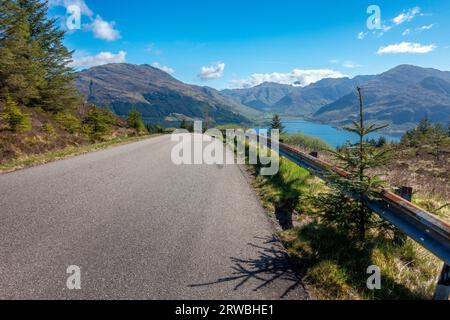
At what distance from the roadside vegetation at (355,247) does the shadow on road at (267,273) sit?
180 millimetres

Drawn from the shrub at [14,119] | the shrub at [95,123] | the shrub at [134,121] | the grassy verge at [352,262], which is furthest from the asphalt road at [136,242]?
the shrub at [134,121]

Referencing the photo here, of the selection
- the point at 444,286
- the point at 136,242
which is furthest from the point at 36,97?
the point at 444,286

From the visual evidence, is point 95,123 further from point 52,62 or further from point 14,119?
point 14,119

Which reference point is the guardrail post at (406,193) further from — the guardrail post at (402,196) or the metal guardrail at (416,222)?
the metal guardrail at (416,222)

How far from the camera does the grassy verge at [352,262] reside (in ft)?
11.4

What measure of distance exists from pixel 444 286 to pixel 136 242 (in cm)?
397

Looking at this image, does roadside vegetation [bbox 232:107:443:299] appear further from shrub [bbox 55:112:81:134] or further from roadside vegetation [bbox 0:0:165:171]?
shrub [bbox 55:112:81:134]

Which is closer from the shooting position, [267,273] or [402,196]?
[267,273]

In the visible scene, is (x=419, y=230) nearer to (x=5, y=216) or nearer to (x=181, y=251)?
(x=181, y=251)

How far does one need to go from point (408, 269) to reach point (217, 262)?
8.58 ft

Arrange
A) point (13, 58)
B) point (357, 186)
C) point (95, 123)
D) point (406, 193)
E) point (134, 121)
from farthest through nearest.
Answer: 1. point (134, 121)
2. point (95, 123)
3. point (13, 58)
4. point (357, 186)
5. point (406, 193)

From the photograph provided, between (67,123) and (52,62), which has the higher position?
(52,62)

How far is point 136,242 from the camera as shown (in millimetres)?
4488

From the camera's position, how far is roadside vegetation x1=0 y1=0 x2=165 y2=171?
15.6 meters
